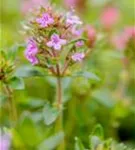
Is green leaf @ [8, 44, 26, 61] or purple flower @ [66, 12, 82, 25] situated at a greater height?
purple flower @ [66, 12, 82, 25]

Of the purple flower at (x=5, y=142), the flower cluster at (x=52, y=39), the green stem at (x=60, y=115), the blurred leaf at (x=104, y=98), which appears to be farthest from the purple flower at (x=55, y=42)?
the blurred leaf at (x=104, y=98)

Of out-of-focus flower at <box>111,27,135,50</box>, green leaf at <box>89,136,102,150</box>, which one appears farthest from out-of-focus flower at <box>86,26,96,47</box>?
green leaf at <box>89,136,102,150</box>

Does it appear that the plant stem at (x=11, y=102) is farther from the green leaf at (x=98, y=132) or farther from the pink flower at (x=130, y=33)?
the pink flower at (x=130, y=33)

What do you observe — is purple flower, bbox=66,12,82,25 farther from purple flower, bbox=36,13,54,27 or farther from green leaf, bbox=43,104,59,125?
green leaf, bbox=43,104,59,125

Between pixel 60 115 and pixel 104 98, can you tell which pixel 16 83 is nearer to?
pixel 60 115

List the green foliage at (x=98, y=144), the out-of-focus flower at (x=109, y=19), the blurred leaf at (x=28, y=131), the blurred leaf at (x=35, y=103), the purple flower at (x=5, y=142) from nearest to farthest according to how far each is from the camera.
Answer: the green foliage at (x=98, y=144) → the purple flower at (x=5, y=142) → the blurred leaf at (x=28, y=131) → the blurred leaf at (x=35, y=103) → the out-of-focus flower at (x=109, y=19)

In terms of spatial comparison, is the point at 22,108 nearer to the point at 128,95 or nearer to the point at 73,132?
the point at 73,132

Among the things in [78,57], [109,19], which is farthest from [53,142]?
[109,19]
